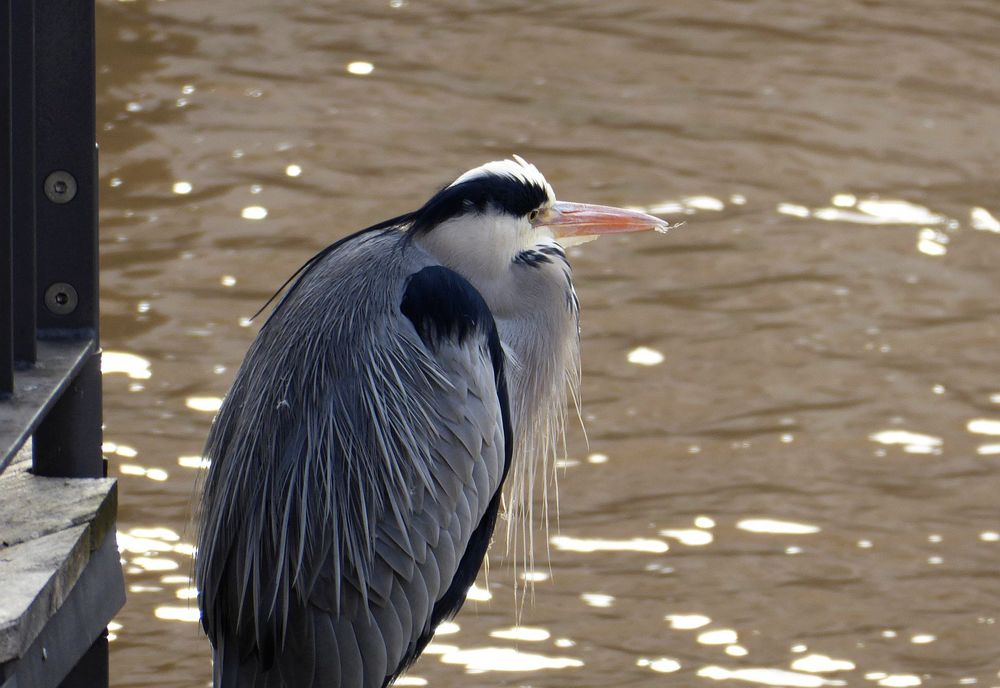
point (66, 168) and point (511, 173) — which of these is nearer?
point (66, 168)

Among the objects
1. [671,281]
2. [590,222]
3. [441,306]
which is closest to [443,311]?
[441,306]

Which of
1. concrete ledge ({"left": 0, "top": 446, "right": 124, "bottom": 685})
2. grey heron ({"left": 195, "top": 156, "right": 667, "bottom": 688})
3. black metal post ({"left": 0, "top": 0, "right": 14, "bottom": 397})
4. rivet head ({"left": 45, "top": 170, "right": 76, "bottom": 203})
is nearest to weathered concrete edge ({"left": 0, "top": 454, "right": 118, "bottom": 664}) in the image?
concrete ledge ({"left": 0, "top": 446, "right": 124, "bottom": 685})

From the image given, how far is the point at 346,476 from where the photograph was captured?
8.28 ft

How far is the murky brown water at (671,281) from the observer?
3723 mm

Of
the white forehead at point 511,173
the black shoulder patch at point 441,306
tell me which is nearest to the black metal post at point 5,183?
the black shoulder patch at point 441,306

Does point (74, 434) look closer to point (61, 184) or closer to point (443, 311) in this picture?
point (61, 184)

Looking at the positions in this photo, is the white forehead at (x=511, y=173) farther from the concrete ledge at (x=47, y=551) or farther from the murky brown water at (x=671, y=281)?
the murky brown water at (x=671, y=281)

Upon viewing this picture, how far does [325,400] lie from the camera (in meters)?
2.54

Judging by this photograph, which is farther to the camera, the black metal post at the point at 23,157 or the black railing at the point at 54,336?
the black metal post at the point at 23,157

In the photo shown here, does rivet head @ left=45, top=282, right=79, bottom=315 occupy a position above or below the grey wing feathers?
above

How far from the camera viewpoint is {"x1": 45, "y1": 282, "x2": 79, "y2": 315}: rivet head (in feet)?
8.29

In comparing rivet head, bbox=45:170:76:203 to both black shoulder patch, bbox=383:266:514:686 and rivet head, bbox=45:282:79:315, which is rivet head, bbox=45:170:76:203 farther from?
black shoulder patch, bbox=383:266:514:686

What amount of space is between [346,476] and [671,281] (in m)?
2.96

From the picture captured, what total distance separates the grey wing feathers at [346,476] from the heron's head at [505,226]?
0.06m
